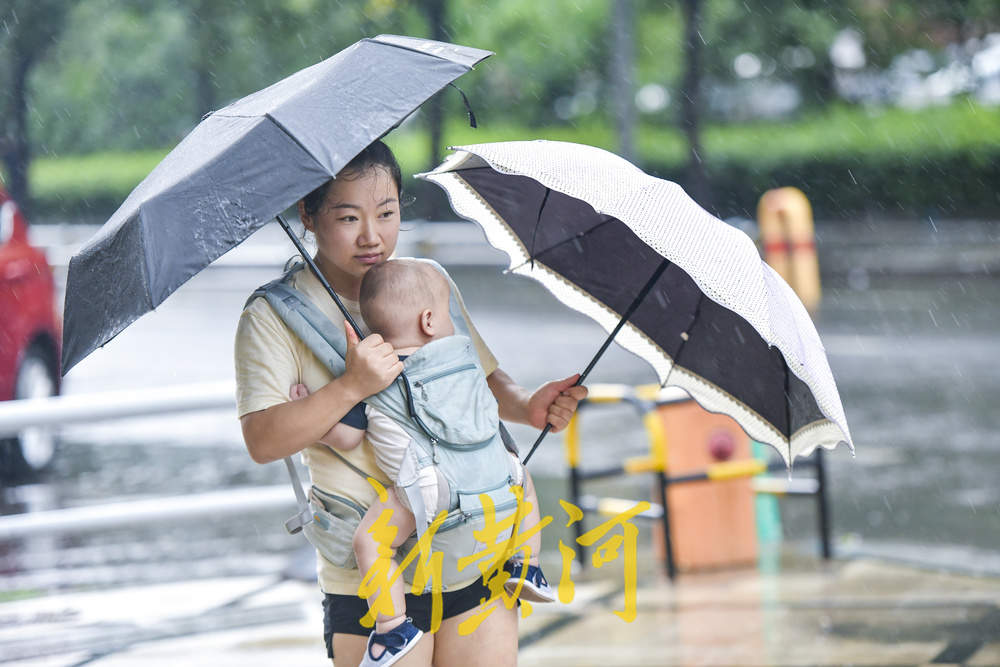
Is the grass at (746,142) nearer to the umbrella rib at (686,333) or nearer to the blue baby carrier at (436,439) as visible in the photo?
the umbrella rib at (686,333)

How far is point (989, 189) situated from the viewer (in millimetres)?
25219

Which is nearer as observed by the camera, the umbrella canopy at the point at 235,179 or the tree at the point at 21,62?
the umbrella canopy at the point at 235,179

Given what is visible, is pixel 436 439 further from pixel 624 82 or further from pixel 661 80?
pixel 661 80

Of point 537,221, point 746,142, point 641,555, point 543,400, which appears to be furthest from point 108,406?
point 746,142

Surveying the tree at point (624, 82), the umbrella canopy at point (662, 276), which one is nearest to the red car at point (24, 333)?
the umbrella canopy at point (662, 276)

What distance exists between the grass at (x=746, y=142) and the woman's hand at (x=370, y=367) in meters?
25.2

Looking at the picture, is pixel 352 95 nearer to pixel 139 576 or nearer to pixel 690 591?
pixel 690 591

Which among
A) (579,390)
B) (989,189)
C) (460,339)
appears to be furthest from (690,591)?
(989,189)

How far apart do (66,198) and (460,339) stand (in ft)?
105

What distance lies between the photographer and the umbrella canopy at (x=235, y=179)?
2441 millimetres

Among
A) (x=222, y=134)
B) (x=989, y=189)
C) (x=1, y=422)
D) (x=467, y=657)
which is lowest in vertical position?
(x=467, y=657)

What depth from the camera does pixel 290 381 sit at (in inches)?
108

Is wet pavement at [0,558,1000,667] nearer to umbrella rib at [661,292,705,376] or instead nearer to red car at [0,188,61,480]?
umbrella rib at [661,292,705,376]

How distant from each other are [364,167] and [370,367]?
17.7 inches
